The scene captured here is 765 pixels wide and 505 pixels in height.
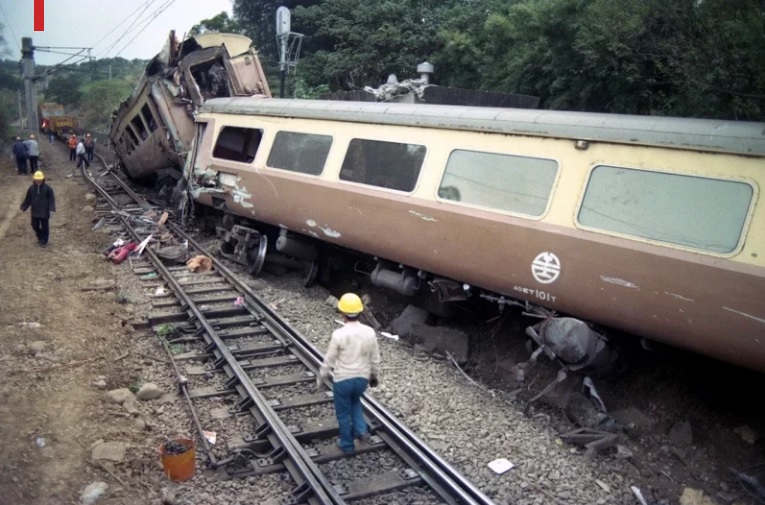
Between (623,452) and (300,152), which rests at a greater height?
(300,152)

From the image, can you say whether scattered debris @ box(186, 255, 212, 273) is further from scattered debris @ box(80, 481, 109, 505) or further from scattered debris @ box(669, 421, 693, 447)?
scattered debris @ box(669, 421, 693, 447)

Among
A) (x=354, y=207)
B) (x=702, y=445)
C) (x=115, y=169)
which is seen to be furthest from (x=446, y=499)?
(x=115, y=169)

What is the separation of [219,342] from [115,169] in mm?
16834

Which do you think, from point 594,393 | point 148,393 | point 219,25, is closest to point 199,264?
point 148,393

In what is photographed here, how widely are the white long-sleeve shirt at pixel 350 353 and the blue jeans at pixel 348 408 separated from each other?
6 cm

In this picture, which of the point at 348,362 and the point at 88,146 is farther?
the point at 88,146

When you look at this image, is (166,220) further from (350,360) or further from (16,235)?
(350,360)

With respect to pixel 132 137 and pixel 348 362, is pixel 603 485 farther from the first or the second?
pixel 132 137

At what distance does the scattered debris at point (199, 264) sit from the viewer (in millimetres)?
10857

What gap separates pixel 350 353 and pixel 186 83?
10506mm

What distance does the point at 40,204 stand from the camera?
38.5 ft

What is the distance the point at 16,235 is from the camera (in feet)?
42.2

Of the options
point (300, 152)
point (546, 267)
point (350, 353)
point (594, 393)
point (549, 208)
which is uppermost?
point (300, 152)

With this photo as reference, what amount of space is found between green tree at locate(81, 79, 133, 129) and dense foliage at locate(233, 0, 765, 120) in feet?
108
